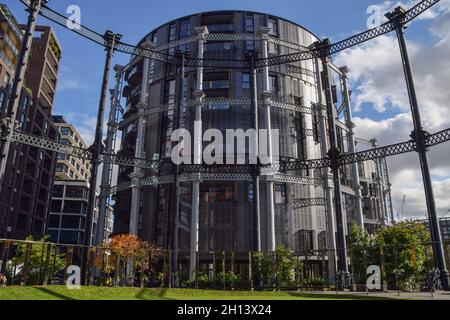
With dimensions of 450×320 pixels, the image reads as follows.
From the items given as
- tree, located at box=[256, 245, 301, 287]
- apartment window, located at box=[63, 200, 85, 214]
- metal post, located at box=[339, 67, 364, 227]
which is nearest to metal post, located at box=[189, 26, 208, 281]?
tree, located at box=[256, 245, 301, 287]

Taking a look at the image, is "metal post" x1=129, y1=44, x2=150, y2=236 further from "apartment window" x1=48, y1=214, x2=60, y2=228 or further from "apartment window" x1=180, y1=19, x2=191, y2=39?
"apartment window" x1=48, y1=214, x2=60, y2=228

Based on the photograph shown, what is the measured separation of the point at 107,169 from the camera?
4538cm

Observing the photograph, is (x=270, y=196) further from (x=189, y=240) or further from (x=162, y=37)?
(x=162, y=37)

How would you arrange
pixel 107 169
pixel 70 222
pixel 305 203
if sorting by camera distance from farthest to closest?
pixel 70 222 < pixel 107 169 < pixel 305 203

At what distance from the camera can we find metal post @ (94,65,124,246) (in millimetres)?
42500

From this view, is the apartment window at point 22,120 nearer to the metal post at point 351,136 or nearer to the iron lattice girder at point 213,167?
the iron lattice girder at point 213,167

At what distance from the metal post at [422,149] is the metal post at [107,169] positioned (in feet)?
97.7

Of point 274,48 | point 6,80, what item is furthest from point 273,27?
point 6,80

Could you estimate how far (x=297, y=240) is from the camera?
40562 millimetres

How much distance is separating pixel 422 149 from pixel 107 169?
34768 mm

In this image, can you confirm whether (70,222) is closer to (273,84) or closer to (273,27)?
(273,84)

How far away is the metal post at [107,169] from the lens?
4250 centimetres
